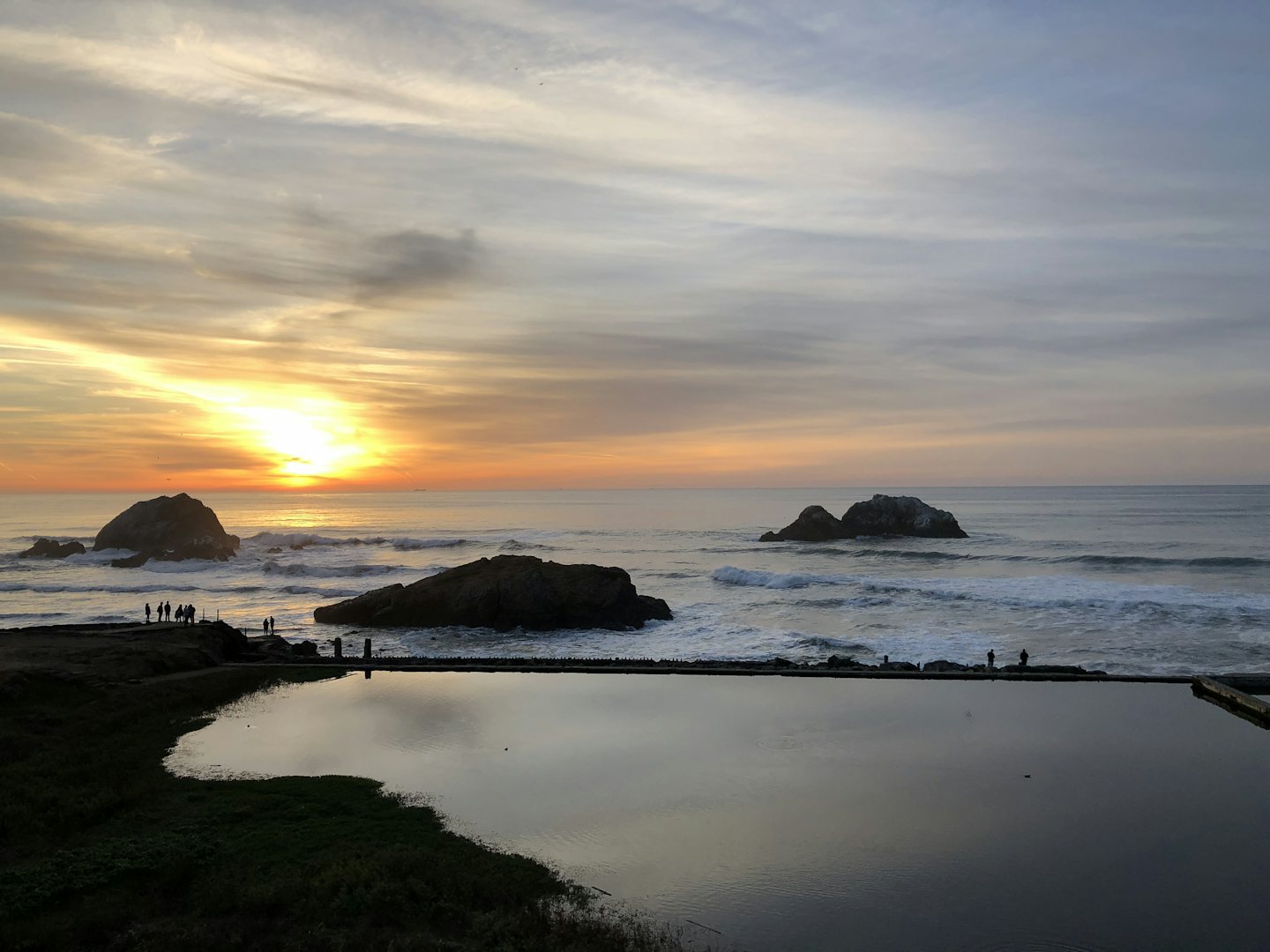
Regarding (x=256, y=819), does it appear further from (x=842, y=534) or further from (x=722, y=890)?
(x=842, y=534)

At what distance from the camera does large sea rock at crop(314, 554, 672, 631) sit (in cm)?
4891

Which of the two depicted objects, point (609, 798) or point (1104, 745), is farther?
point (1104, 745)

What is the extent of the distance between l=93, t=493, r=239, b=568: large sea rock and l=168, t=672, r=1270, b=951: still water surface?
84.5 metres

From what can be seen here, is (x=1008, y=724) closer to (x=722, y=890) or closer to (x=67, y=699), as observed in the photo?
(x=722, y=890)

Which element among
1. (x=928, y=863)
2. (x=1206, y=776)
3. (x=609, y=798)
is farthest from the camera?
(x=1206, y=776)

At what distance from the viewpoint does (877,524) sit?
11338 cm

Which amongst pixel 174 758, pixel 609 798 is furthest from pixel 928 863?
pixel 174 758

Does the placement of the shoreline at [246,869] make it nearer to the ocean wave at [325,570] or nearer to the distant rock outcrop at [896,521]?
the ocean wave at [325,570]

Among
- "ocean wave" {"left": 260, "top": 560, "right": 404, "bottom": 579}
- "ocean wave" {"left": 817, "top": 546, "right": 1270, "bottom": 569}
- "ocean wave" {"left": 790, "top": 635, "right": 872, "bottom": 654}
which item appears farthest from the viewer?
"ocean wave" {"left": 260, "top": 560, "right": 404, "bottom": 579}

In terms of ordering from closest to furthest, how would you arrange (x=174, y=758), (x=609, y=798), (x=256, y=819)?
(x=256, y=819) → (x=609, y=798) → (x=174, y=758)

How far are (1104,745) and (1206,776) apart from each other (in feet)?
9.53

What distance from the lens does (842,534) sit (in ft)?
367

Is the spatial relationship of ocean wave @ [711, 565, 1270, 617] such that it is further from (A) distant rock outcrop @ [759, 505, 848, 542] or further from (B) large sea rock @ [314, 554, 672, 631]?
(A) distant rock outcrop @ [759, 505, 848, 542]

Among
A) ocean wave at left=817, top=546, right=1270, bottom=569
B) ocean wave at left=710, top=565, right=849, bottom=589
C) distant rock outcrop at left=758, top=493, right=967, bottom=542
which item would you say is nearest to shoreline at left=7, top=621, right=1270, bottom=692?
ocean wave at left=710, top=565, right=849, bottom=589
